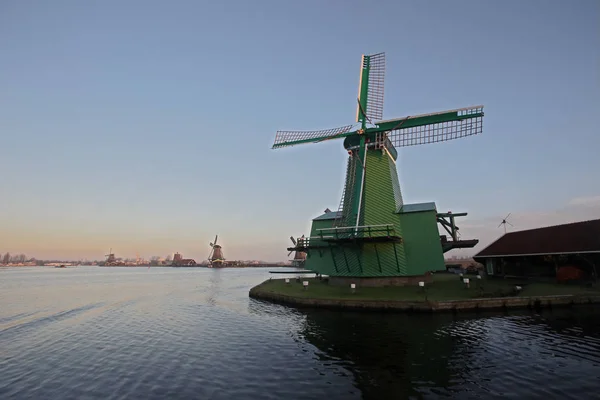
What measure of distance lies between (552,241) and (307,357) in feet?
102

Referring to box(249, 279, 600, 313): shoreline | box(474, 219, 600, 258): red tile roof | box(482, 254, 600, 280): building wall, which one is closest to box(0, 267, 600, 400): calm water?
box(249, 279, 600, 313): shoreline

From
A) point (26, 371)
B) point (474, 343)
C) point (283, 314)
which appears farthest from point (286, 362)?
point (283, 314)

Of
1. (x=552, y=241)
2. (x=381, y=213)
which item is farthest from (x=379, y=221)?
(x=552, y=241)

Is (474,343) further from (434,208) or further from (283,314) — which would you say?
(434,208)

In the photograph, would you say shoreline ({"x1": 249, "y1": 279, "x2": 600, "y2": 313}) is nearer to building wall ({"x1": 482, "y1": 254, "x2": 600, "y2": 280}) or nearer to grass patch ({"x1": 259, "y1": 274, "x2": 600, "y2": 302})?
grass patch ({"x1": 259, "y1": 274, "x2": 600, "y2": 302})

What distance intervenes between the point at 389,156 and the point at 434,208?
739 cm

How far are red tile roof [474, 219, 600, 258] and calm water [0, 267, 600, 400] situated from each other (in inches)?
347

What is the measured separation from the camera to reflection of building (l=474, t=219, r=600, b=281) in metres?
29.5

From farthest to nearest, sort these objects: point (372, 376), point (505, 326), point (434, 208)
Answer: point (434, 208), point (505, 326), point (372, 376)

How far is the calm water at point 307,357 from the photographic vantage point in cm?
1070

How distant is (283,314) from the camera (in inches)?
1017

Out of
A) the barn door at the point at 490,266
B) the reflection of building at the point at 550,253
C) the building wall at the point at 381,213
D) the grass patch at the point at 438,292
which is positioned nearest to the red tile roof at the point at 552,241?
the reflection of building at the point at 550,253

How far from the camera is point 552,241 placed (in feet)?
108

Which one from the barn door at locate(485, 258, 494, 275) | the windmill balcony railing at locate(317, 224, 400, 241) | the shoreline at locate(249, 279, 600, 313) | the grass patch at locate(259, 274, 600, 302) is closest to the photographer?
the shoreline at locate(249, 279, 600, 313)
